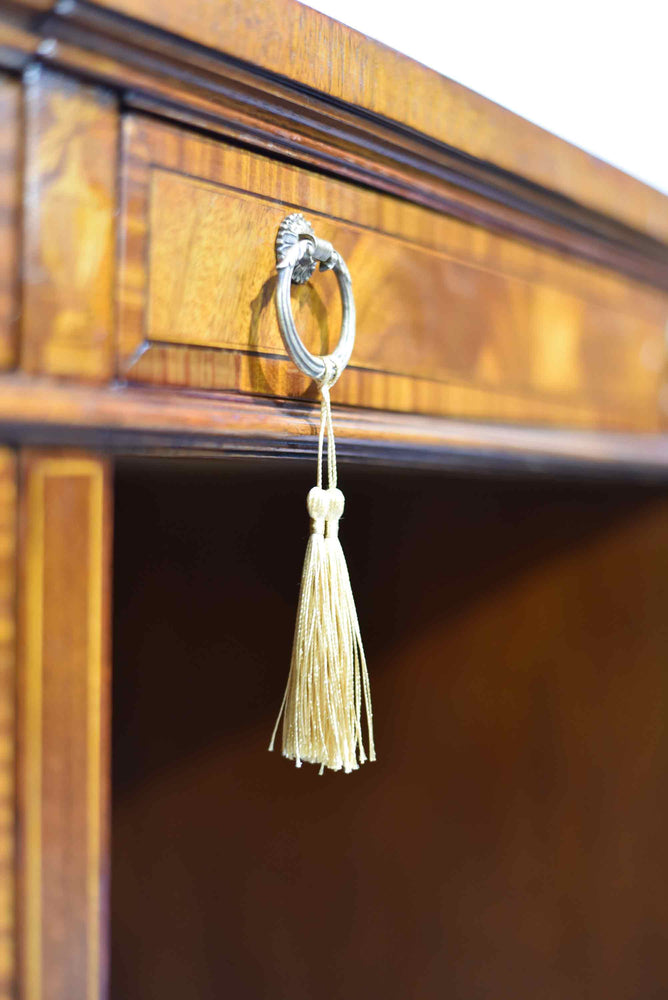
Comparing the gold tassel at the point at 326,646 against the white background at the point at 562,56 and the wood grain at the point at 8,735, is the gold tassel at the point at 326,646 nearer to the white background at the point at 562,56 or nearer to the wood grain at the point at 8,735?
the wood grain at the point at 8,735

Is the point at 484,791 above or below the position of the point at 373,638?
below

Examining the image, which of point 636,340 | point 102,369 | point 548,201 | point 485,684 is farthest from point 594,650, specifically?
point 102,369

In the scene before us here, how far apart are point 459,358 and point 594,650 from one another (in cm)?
28

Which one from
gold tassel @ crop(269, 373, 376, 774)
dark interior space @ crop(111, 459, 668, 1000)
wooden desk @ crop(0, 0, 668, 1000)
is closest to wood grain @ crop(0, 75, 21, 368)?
wooden desk @ crop(0, 0, 668, 1000)

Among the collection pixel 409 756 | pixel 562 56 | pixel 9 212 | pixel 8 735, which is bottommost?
pixel 409 756

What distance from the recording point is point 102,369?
0.79 feet

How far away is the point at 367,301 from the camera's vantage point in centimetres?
34

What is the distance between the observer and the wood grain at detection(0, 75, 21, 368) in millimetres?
217

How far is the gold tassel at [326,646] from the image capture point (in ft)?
0.99

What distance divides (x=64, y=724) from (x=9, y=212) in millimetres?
124

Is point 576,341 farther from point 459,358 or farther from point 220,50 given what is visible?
point 220,50

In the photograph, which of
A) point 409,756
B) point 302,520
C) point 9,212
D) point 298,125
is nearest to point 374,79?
point 298,125

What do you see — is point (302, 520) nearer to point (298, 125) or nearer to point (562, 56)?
point (298, 125)

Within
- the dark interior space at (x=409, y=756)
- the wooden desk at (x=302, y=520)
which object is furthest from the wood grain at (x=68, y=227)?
the dark interior space at (x=409, y=756)
